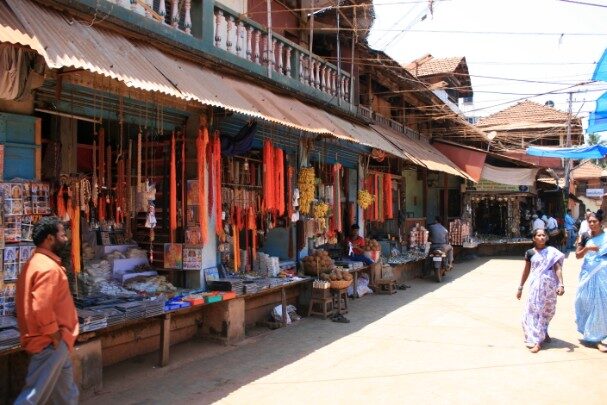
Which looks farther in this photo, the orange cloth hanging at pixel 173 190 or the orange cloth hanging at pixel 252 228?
the orange cloth hanging at pixel 252 228

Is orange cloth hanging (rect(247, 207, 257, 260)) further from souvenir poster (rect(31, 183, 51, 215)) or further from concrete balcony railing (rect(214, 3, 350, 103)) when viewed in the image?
souvenir poster (rect(31, 183, 51, 215))

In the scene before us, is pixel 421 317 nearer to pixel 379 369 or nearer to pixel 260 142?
pixel 379 369

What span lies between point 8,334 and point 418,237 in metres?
12.3

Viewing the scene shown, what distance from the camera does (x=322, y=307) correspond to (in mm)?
8344

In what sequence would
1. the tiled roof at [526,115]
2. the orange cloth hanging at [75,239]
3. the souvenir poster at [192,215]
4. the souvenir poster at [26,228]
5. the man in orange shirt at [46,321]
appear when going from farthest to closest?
the tiled roof at [526,115] → the souvenir poster at [192,215] → the orange cloth hanging at [75,239] → the souvenir poster at [26,228] → the man in orange shirt at [46,321]

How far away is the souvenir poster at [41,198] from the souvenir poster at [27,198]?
3 centimetres

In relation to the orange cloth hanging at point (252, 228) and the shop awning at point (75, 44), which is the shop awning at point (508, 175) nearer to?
the orange cloth hanging at point (252, 228)

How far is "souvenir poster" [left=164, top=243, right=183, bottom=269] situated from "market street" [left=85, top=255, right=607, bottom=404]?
108 centimetres

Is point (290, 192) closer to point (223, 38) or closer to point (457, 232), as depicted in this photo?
point (223, 38)

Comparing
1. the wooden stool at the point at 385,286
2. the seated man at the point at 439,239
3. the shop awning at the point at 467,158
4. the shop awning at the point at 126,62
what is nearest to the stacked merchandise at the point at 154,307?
the shop awning at the point at 126,62

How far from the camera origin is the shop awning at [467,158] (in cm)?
1568

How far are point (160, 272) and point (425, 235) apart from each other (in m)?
9.78

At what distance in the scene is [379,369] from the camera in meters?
5.61

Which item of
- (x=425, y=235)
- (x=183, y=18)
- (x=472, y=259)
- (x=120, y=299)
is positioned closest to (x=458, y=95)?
(x=472, y=259)
